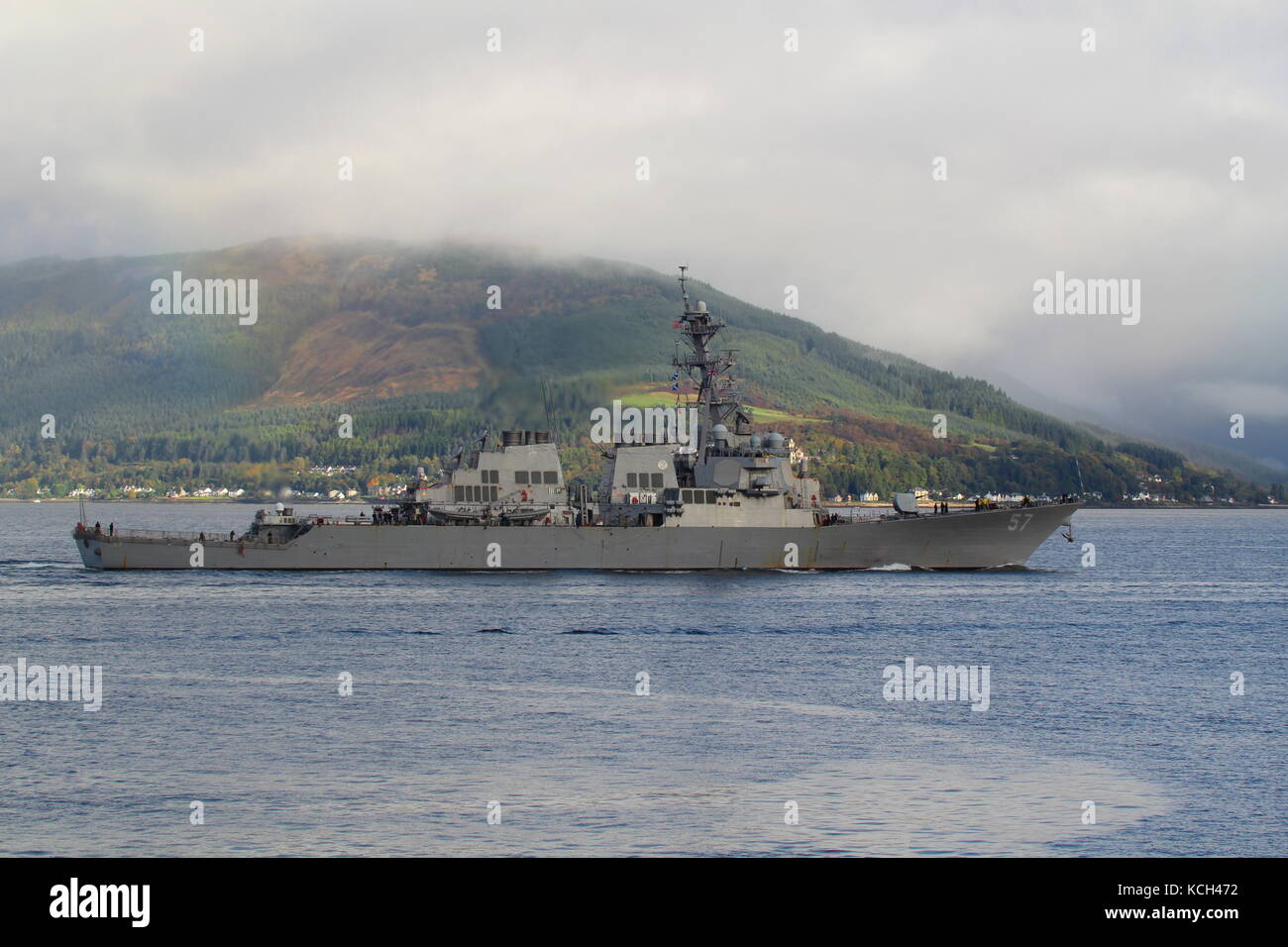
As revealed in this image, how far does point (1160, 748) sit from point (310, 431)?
12761 cm

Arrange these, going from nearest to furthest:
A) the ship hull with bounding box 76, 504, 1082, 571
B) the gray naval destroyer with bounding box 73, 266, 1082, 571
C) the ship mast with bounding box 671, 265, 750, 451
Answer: the ship hull with bounding box 76, 504, 1082, 571
the gray naval destroyer with bounding box 73, 266, 1082, 571
the ship mast with bounding box 671, 265, 750, 451

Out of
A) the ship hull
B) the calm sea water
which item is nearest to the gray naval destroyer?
the ship hull

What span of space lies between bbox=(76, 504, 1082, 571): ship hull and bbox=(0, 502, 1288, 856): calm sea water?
6.20m

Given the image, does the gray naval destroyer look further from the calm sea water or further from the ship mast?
the calm sea water

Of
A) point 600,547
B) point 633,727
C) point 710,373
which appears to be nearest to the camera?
point 633,727

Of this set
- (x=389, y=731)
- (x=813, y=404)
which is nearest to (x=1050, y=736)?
(x=389, y=731)

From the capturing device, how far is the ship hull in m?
57.5

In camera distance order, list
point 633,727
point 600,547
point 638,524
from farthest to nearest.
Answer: point 638,524 < point 600,547 < point 633,727

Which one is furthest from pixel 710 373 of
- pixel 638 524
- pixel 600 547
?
pixel 600 547

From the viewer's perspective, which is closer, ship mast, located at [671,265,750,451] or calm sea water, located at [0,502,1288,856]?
calm sea water, located at [0,502,1288,856]

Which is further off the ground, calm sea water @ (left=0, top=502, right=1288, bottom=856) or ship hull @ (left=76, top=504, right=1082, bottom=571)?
ship hull @ (left=76, top=504, right=1082, bottom=571)

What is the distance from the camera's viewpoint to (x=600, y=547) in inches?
2270

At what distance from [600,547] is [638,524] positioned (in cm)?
193

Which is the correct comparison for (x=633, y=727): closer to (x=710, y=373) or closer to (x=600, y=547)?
(x=600, y=547)
